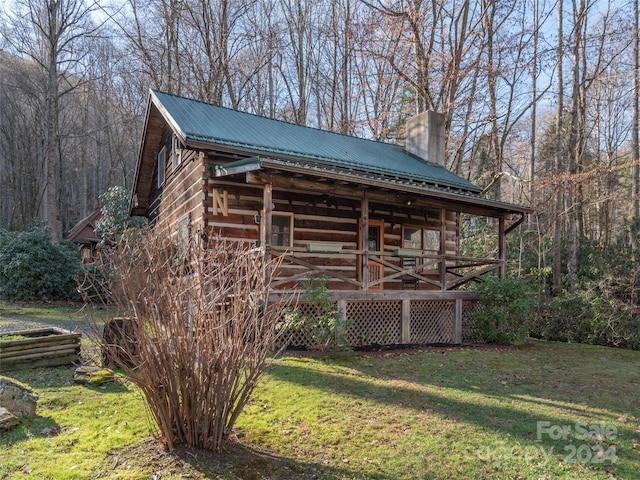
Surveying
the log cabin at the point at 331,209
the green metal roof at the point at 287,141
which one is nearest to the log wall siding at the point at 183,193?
the log cabin at the point at 331,209

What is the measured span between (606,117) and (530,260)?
1458 centimetres

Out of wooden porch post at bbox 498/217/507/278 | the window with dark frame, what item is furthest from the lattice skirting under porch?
the window with dark frame

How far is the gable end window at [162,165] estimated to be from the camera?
48.0 feet

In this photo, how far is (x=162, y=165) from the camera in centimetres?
1499

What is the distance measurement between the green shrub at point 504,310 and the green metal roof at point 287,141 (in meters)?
4.29

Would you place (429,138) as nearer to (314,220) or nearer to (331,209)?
(331,209)

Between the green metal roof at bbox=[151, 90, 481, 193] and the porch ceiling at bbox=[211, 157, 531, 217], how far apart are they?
0.86m

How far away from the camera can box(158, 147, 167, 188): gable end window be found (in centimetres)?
1464

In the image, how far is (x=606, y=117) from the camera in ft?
81.0

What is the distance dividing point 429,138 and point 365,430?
42.6 ft

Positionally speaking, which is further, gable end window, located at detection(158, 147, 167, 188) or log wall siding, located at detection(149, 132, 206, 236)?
gable end window, located at detection(158, 147, 167, 188)

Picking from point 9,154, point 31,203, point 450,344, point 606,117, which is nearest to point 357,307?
point 450,344

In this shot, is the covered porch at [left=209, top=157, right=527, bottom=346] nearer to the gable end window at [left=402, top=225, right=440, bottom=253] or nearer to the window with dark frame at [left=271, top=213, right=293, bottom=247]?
the window with dark frame at [left=271, top=213, right=293, bottom=247]

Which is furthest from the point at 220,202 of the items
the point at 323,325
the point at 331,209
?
the point at 323,325
